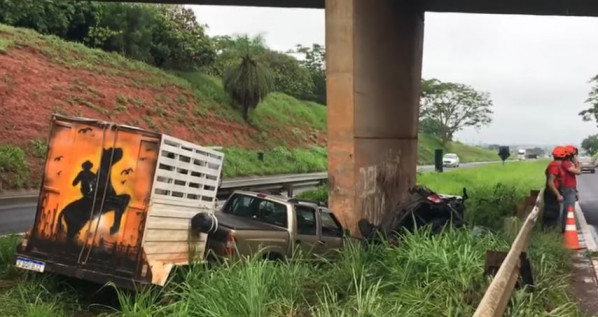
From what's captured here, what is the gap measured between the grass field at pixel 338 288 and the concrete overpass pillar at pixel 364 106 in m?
4.67

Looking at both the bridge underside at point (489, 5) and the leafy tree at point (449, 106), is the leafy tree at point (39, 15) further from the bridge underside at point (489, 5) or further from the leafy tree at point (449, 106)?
the leafy tree at point (449, 106)

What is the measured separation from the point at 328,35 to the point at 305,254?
5.68 meters

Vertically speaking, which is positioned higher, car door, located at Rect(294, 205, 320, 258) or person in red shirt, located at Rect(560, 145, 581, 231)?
person in red shirt, located at Rect(560, 145, 581, 231)

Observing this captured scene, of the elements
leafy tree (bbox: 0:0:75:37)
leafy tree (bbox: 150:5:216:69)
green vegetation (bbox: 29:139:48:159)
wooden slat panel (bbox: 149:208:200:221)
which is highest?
leafy tree (bbox: 150:5:216:69)

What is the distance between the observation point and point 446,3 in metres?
19.3

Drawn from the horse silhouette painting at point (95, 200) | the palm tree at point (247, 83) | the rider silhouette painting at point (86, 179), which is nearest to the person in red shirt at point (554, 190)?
the horse silhouette painting at point (95, 200)

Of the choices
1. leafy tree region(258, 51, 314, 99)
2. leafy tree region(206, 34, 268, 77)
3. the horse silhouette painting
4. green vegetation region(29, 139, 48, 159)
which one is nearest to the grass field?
the horse silhouette painting

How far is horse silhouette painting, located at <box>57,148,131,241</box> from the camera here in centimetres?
691

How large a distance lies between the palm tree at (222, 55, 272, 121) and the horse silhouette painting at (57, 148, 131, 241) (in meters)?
33.6

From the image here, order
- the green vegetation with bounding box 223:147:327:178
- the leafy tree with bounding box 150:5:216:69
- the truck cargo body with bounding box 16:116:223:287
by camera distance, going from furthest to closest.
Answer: the leafy tree with bounding box 150:5:216:69, the green vegetation with bounding box 223:147:327:178, the truck cargo body with bounding box 16:116:223:287

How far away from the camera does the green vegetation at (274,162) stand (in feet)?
111

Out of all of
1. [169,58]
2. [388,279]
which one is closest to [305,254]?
[388,279]

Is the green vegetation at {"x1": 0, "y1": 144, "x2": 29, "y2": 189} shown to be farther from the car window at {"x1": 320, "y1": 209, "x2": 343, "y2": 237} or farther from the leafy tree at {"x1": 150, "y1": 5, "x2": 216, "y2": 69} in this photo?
the leafy tree at {"x1": 150, "y1": 5, "x2": 216, "y2": 69}

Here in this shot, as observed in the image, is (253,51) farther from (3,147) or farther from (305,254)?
(305,254)
